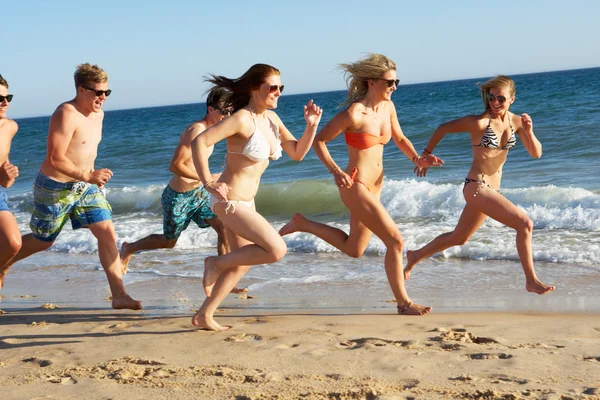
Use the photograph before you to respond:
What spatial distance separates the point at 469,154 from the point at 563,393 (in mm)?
15013

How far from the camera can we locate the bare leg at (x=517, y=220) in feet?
19.6

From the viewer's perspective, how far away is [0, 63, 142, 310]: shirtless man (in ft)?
19.2

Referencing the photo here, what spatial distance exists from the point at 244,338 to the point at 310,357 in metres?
0.70

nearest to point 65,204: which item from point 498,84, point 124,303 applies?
point 124,303

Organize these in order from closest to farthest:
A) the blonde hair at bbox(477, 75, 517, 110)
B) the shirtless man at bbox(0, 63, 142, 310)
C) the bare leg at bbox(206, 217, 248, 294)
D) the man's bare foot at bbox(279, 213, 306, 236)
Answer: the shirtless man at bbox(0, 63, 142, 310) < the blonde hair at bbox(477, 75, 517, 110) < the man's bare foot at bbox(279, 213, 306, 236) < the bare leg at bbox(206, 217, 248, 294)

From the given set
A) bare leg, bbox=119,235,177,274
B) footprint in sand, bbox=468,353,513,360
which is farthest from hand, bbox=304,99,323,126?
bare leg, bbox=119,235,177,274

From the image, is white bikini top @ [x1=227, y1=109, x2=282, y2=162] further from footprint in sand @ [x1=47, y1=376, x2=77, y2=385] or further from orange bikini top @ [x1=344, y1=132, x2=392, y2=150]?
footprint in sand @ [x1=47, y1=376, x2=77, y2=385]

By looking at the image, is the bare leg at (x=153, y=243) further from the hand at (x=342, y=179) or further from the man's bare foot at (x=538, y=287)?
the man's bare foot at (x=538, y=287)

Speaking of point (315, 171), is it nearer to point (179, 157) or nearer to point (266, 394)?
point (179, 157)

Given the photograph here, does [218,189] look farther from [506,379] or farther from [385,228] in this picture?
[506,379]

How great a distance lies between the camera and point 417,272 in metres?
8.15

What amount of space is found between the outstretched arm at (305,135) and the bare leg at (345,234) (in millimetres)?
826

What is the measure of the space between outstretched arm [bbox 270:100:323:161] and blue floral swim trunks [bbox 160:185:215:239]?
5.48 feet

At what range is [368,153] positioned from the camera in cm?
597
